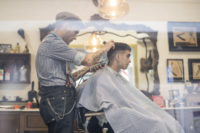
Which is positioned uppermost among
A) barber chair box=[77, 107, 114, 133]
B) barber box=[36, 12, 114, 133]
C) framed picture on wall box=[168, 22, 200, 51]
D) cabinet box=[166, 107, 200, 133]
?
framed picture on wall box=[168, 22, 200, 51]

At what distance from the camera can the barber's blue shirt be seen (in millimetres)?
1485

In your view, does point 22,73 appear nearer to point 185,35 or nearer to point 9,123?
point 9,123

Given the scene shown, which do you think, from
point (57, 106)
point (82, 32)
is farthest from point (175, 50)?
point (57, 106)

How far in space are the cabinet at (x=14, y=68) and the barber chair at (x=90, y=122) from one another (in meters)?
1.44

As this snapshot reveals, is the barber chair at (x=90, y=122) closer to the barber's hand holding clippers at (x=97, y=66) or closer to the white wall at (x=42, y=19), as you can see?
the barber's hand holding clippers at (x=97, y=66)

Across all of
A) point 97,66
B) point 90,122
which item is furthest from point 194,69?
point 90,122

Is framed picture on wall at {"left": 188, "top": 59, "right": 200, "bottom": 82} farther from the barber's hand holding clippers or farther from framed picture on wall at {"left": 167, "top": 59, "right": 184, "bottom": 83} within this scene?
the barber's hand holding clippers

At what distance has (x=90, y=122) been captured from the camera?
1.61 m

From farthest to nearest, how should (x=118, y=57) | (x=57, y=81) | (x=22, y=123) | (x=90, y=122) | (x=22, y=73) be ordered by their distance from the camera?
(x=22, y=73) < (x=22, y=123) < (x=118, y=57) < (x=90, y=122) < (x=57, y=81)

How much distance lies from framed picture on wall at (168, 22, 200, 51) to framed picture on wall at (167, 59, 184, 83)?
0.25 metres

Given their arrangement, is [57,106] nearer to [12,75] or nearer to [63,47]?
[63,47]

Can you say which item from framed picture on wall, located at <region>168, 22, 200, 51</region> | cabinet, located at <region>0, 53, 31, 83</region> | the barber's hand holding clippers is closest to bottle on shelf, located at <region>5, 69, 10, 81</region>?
cabinet, located at <region>0, 53, 31, 83</region>

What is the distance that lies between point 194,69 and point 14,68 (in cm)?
252

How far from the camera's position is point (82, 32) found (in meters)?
2.97
